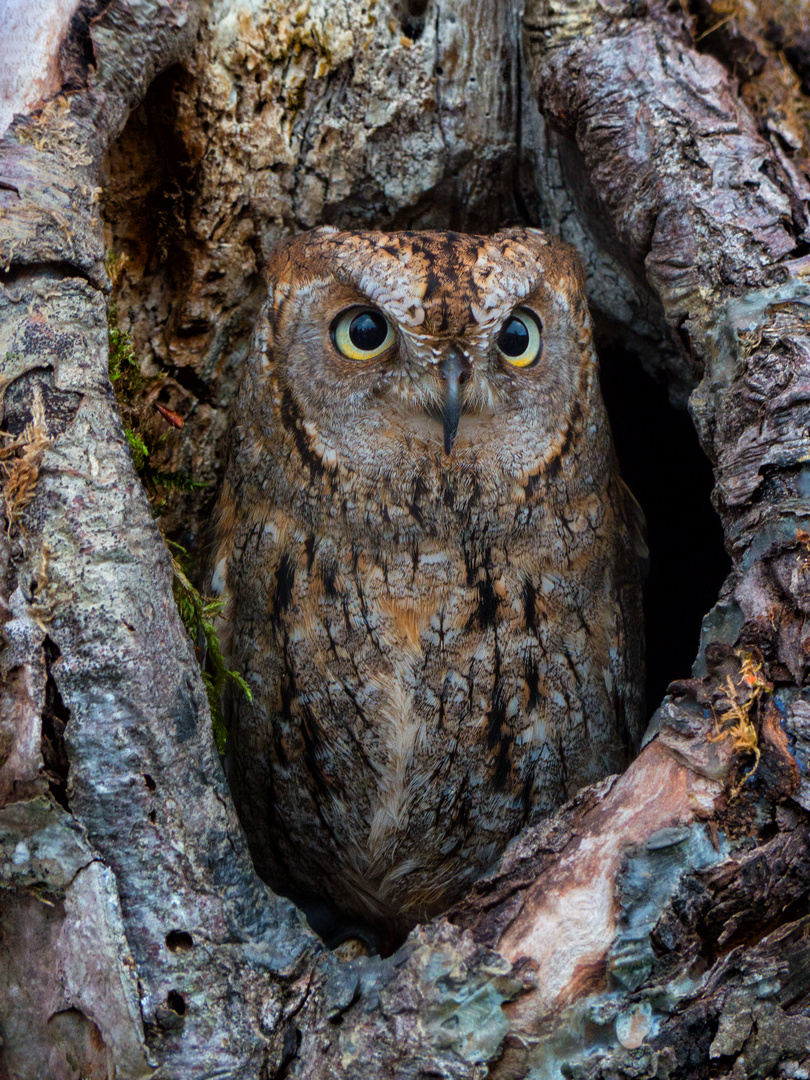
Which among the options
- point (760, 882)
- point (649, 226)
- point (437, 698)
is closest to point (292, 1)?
point (649, 226)

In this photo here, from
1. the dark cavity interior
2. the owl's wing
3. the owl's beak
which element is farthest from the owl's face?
the dark cavity interior

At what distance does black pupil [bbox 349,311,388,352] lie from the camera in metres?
1.71

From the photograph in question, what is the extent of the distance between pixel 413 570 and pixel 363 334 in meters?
0.49

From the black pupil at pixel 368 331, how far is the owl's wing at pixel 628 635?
2.42 feet

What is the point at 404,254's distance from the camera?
5.44 ft

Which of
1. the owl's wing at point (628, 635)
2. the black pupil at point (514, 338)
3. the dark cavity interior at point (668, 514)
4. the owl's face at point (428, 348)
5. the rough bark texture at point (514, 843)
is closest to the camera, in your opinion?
the rough bark texture at point (514, 843)

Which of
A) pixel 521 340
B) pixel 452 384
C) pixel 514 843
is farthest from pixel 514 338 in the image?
pixel 514 843

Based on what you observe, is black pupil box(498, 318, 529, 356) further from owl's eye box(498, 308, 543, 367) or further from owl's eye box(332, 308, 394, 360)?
owl's eye box(332, 308, 394, 360)

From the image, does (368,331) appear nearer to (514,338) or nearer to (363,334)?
(363,334)

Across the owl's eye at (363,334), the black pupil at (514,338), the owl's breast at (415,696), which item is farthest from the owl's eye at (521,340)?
the owl's breast at (415,696)

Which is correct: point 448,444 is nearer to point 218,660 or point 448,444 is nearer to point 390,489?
point 390,489

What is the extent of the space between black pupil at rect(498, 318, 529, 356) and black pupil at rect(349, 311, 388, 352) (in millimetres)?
239

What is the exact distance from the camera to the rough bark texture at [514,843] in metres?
1.22

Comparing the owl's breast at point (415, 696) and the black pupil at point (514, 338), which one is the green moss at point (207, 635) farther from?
the black pupil at point (514, 338)
